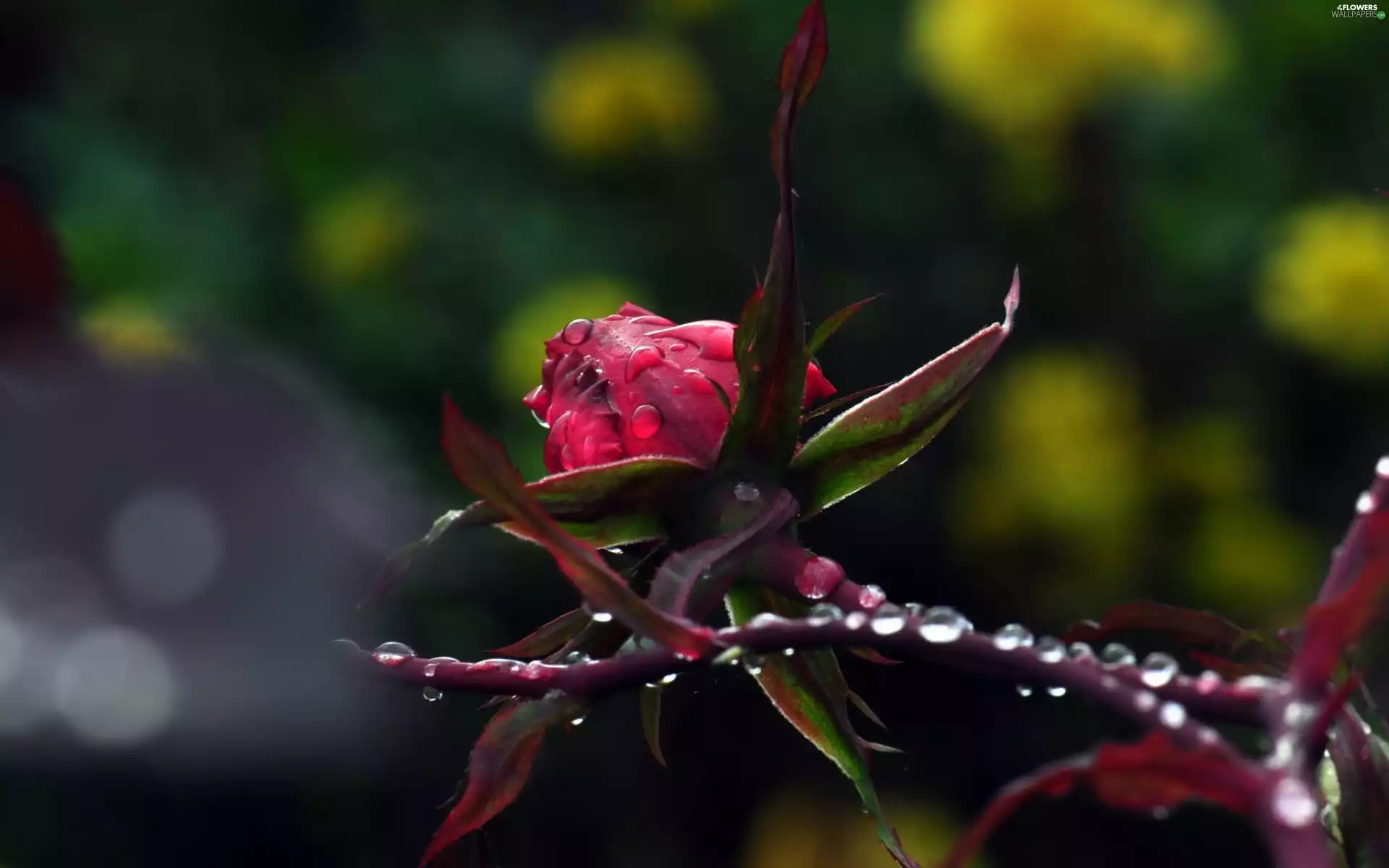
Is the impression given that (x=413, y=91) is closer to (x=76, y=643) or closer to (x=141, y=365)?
(x=141, y=365)

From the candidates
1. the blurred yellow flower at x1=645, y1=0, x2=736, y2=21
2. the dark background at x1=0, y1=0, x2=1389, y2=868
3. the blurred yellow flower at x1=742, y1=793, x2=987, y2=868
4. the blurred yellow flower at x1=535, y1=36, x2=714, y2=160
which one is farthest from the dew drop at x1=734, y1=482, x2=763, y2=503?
the blurred yellow flower at x1=645, y1=0, x2=736, y2=21

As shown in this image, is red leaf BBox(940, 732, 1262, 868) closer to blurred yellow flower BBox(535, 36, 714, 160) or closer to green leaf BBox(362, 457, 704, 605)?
green leaf BBox(362, 457, 704, 605)

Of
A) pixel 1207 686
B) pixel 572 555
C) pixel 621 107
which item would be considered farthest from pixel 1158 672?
pixel 621 107

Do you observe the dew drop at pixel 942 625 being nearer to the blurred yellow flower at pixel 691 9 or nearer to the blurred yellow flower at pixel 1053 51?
the blurred yellow flower at pixel 1053 51

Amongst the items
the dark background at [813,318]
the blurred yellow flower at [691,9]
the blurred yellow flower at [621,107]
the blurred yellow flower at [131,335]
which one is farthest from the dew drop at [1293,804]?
the blurred yellow flower at [691,9]

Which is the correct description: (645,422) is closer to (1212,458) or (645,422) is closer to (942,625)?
(942,625)

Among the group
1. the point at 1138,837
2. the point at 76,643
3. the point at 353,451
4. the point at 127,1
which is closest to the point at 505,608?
the point at 353,451
